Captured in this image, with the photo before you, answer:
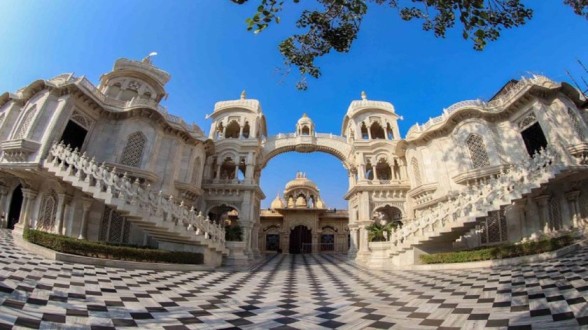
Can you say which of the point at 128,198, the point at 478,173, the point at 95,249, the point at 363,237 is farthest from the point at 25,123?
the point at 478,173

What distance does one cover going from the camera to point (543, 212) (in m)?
14.1

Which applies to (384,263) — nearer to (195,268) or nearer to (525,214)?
(525,214)

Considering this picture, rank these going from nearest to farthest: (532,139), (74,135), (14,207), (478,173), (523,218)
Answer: (523,218) → (74,135) → (478,173) → (532,139) → (14,207)

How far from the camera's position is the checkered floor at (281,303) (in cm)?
423

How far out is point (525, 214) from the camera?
14.7 m

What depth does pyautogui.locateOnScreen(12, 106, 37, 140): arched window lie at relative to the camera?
1378 centimetres

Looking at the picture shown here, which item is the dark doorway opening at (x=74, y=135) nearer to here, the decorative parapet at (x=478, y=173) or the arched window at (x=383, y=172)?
the arched window at (x=383, y=172)

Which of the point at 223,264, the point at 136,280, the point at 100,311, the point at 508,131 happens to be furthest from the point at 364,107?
the point at 100,311

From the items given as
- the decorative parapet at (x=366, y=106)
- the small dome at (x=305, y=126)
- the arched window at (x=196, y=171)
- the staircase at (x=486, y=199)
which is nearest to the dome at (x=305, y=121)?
the small dome at (x=305, y=126)

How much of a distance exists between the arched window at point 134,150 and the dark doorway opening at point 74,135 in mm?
2314

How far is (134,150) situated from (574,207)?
2308 cm

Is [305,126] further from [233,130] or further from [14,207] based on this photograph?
[14,207]

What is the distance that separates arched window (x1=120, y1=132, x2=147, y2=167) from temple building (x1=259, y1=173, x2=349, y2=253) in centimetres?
1838

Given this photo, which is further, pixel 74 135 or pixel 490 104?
pixel 490 104
